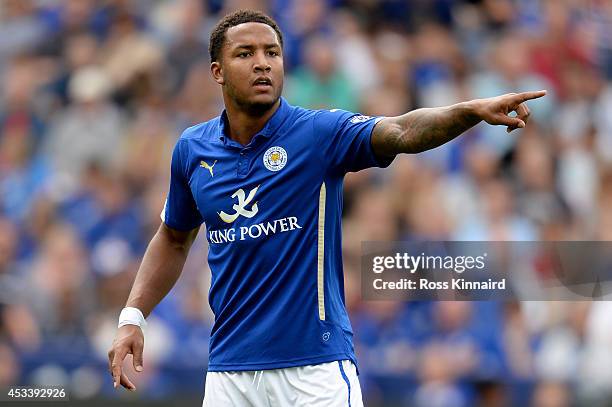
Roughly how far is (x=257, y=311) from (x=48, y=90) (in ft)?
25.0

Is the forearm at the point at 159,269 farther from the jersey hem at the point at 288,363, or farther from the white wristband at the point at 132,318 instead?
the jersey hem at the point at 288,363

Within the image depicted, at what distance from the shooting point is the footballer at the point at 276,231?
476cm

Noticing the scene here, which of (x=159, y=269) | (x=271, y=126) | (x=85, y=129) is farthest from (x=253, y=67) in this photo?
(x=85, y=129)

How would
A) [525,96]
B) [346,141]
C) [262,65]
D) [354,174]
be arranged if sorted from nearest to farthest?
[525,96], [346,141], [262,65], [354,174]

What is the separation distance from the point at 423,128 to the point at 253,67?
88 cm

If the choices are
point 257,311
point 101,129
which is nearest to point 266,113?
point 257,311

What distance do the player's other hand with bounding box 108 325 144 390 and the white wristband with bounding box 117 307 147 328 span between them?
2cm

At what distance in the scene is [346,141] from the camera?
15.6 ft

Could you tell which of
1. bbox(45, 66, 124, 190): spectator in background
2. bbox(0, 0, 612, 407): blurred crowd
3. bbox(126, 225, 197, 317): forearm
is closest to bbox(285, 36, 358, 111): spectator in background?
bbox(0, 0, 612, 407): blurred crowd

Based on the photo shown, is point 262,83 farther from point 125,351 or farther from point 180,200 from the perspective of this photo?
point 125,351

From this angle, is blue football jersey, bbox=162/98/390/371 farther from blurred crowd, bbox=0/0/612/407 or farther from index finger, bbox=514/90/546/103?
blurred crowd, bbox=0/0/612/407

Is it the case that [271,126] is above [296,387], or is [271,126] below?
above

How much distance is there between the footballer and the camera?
476 centimetres

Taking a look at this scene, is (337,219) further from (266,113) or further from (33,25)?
(33,25)
